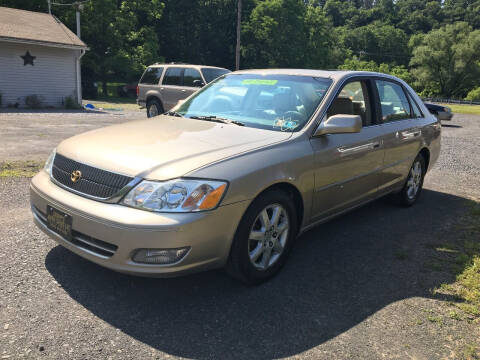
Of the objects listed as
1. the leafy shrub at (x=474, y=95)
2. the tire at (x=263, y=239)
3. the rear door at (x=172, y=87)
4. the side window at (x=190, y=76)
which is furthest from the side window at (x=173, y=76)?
the leafy shrub at (x=474, y=95)

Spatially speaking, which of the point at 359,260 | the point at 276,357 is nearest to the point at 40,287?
the point at 276,357

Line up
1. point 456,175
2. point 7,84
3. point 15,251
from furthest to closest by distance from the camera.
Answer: point 7,84 → point 456,175 → point 15,251

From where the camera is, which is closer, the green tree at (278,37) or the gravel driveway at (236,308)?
the gravel driveway at (236,308)

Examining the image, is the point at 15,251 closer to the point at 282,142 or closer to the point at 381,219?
the point at 282,142

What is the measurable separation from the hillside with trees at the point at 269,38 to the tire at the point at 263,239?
1222 inches

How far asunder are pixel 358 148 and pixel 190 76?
10.5 m

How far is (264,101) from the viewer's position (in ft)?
13.8

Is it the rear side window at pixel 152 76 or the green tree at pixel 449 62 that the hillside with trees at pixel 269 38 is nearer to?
the green tree at pixel 449 62

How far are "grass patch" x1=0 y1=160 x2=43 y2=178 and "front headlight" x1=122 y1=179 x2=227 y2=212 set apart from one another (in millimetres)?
4205

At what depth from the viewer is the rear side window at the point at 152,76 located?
48.2ft

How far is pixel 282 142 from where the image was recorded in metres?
3.52

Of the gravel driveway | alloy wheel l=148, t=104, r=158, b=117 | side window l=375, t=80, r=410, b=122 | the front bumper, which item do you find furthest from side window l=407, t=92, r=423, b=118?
alloy wheel l=148, t=104, r=158, b=117

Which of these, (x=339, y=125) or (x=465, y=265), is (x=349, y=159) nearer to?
(x=339, y=125)

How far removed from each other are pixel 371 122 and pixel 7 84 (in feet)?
64.1
